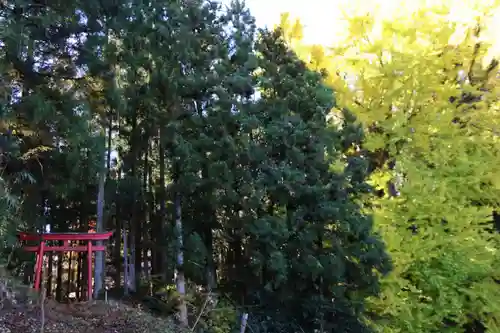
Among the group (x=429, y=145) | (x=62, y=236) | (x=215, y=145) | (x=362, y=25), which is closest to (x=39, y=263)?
(x=62, y=236)

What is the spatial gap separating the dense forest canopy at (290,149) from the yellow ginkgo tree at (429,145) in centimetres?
3

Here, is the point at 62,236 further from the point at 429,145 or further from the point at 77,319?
the point at 429,145

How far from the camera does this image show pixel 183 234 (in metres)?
6.98

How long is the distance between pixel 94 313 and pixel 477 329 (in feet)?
19.4

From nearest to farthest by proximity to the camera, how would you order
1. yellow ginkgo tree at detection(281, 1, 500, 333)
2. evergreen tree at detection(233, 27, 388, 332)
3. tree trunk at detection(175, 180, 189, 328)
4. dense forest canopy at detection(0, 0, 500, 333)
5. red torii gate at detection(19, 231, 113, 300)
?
yellow ginkgo tree at detection(281, 1, 500, 333)
dense forest canopy at detection(0, 0, 500, 333)
evergreen tree at detection(233, 27, 388, 332)
tree trunk at detection(175, 180, 189, 328)
red torii gate at detection(19, 231, 113, 300)

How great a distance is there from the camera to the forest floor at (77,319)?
5.18 metres

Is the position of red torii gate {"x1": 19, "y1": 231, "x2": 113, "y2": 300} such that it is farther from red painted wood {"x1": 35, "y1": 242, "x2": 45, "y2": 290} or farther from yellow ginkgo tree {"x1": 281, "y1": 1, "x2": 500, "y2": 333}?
yellow ginkgo tree {"x1": 281, "y1": 1, "x2": 500, "y2": 333}

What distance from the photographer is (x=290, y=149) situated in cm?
650

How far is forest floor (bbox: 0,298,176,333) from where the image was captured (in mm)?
5176

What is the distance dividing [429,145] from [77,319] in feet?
18.9

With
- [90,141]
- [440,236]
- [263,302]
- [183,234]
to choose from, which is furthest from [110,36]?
[440,236]

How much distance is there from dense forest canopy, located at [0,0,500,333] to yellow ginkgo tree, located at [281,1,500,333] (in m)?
0.03

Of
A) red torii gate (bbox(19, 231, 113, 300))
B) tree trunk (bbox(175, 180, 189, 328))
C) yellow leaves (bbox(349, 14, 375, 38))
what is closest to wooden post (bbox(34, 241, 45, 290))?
red torii gate (bbox(19, 231, 113, 300))

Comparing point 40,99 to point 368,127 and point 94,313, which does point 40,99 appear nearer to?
point 94,313
